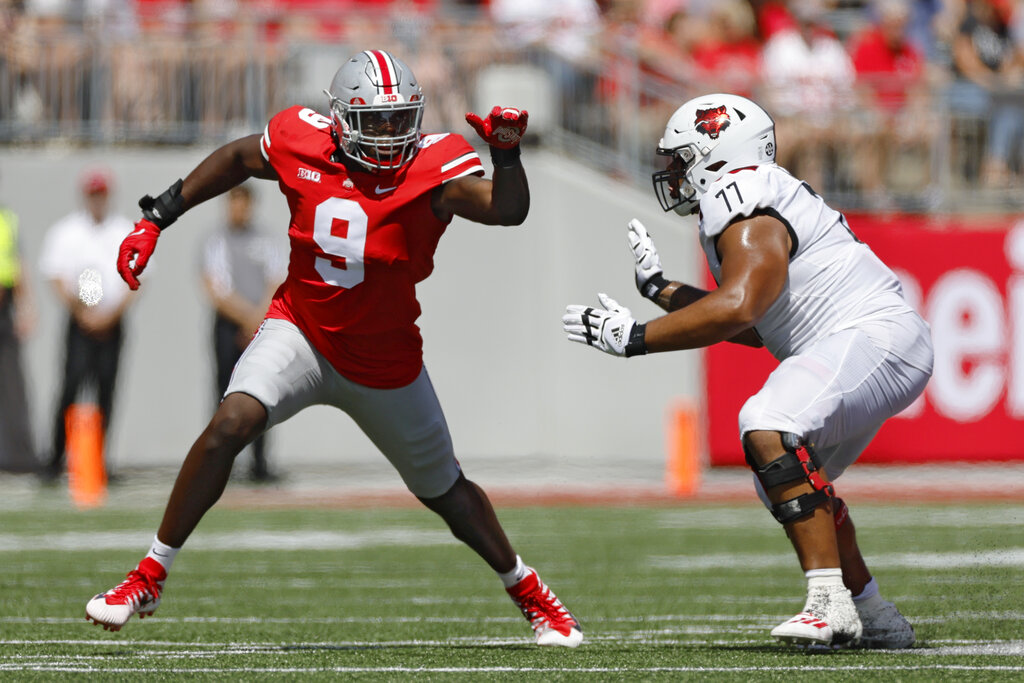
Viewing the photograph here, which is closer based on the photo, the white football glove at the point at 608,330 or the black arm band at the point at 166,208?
the white football glove at the point at 608,330

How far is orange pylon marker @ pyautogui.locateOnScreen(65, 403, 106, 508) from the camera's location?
1159 centimetres

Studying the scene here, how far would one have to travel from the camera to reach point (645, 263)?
5.84 meters

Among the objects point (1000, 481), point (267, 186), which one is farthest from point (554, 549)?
point (267, 186)

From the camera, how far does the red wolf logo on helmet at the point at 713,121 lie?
5633 millimetres

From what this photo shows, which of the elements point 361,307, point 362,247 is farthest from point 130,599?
point 362,247

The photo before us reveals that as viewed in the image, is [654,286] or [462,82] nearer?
[654,286]

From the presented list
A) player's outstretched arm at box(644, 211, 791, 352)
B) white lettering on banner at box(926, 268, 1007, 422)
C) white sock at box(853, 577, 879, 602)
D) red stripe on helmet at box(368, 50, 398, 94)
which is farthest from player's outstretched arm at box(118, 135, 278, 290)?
white lettering on banner at box(926, 268, 1007, 422)

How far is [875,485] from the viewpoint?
12.7 m

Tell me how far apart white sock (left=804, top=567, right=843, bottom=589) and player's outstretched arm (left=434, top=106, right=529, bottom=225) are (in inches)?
55.2

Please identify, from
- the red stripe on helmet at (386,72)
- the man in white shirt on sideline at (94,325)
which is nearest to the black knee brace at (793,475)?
the red stripe on helmet at (386,72)

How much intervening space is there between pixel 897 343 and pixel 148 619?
2927 millimetres

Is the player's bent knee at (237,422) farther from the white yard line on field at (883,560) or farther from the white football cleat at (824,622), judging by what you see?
the white yard line on field at (883,560)

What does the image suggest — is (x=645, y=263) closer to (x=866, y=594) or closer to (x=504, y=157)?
(x=504, y=157)

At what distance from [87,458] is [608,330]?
705 cm
